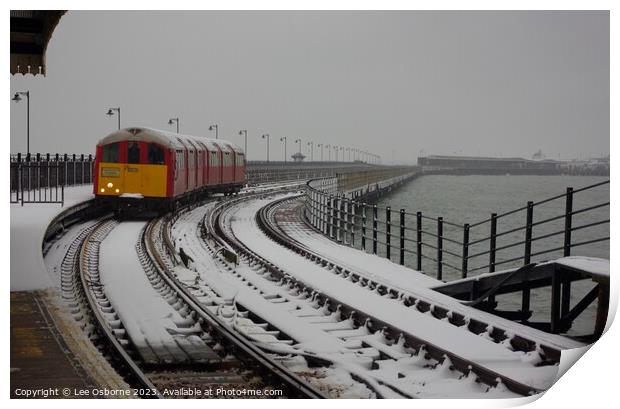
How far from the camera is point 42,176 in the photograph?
13.9 m

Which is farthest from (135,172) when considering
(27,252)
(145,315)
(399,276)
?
(145,315)

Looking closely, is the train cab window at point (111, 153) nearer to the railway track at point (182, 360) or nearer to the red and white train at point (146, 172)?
the red and white train at point (146, 172)

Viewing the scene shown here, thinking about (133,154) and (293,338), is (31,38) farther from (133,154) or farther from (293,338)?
(133,154)

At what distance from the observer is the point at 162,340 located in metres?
8.58

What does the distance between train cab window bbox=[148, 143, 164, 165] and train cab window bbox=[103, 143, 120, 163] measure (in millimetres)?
822

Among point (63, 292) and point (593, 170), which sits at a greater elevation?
point (593, 170)

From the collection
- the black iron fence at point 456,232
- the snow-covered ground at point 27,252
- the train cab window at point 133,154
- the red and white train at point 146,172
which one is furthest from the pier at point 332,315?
the train cab window at point 133,154

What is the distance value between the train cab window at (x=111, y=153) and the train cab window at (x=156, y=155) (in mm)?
822

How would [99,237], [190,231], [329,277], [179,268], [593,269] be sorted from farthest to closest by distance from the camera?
[190,231] < [99,237] < [179,268] < [329,277] < [593,269]

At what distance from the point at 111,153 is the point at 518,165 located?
1057 cm

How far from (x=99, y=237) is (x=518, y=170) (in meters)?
9.90

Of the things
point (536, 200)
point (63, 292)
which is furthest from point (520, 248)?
point (63, 292)

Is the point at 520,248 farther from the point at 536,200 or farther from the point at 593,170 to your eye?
the point at 593,170

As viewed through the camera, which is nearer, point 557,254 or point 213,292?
point 213,292
